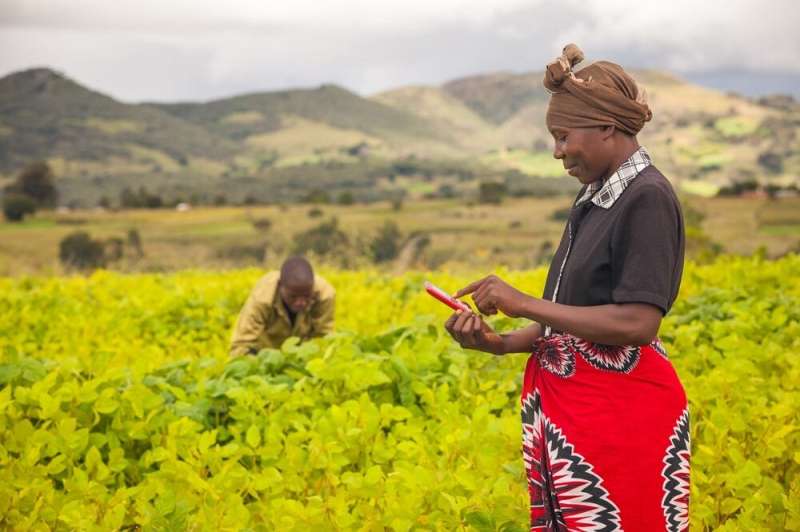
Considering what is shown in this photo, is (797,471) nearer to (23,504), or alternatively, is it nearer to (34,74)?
(23,504)

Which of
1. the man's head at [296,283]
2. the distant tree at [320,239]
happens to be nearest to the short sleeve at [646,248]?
the man's head at [296,283]

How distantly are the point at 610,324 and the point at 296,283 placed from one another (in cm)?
440

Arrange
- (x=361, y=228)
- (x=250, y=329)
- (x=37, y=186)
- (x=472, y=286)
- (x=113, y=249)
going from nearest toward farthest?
(x=472, y=286), (x=250, y=329), (x=113, y=249), (x=361, y=228), (x=37, y=186)

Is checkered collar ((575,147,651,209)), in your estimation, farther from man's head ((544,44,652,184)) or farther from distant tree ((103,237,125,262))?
distant tree ((103,237,125,262))

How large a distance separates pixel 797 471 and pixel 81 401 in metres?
3.41

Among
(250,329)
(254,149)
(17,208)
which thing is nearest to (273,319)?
(250,329)

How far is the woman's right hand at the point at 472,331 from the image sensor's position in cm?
256

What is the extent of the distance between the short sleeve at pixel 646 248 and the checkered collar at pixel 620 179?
8cm

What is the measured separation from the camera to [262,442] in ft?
14.9

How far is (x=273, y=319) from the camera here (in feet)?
22.6

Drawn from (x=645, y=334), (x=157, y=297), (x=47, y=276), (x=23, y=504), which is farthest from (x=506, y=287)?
Result: (x=47, y=276)

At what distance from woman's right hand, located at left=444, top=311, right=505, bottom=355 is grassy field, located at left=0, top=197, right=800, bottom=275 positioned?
25.9 metres

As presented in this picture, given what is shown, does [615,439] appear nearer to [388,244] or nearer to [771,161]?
[388,244]

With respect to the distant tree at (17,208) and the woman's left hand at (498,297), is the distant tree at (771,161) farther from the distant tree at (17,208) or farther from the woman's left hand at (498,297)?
the woman's left hand at (498,297)
